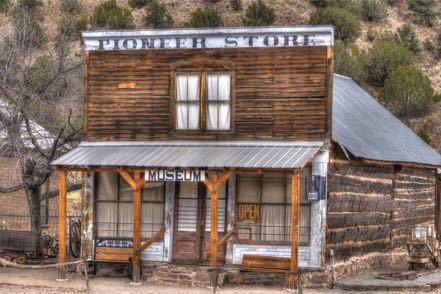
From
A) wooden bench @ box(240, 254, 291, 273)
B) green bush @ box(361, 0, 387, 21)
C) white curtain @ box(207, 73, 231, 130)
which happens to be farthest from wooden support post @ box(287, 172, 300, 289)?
green bush @ box(361, 0, 387, 21)

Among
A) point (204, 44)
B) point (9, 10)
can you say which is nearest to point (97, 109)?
point (204, 44)

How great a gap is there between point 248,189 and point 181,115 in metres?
2.31

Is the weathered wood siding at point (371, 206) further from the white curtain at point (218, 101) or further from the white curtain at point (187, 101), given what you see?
the white curtain at point (187, 101)

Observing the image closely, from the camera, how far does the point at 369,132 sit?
24.8 m

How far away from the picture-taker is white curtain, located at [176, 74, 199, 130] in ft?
68.6

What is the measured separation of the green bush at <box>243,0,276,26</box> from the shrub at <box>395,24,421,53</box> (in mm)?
8065

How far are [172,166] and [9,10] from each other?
1708 inches

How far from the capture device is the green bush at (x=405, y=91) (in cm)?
4894

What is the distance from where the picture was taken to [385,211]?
24.2m

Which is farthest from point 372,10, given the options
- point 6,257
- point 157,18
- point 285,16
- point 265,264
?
point 265,264

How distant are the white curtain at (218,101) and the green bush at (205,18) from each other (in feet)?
118

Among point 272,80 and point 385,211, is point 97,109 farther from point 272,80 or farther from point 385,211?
point 385,211

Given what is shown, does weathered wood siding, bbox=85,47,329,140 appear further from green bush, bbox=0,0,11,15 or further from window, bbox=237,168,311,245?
green bush, bbox=0,0,11,15

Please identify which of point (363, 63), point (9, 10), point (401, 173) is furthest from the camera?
point (9, 10)
